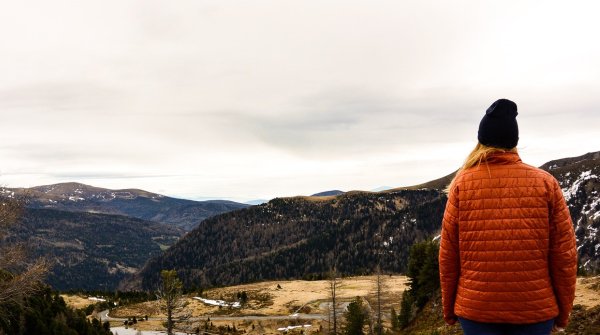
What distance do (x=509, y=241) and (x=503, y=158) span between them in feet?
2.99

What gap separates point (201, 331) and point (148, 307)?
→ 3772 centimetres

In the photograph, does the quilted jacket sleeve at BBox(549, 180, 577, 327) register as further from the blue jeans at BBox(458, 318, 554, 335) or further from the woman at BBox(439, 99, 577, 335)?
the blue jeans at BBox(458, 318, 554, 335)

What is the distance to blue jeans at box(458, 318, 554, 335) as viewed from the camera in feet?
15.4

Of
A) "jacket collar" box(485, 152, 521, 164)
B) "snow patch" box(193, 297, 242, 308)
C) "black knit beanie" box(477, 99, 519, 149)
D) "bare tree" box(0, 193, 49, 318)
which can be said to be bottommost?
"snow patch" box(193, 297, 242, 308)

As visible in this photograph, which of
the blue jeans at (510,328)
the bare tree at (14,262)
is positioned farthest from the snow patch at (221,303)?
the blue jeans at (510,328)

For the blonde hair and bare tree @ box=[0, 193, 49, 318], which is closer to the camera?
the blonde hair

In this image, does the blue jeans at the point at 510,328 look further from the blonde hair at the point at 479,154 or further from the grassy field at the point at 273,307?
the grassy field at the point at 273,307

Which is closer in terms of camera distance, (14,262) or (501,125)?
(501,125)

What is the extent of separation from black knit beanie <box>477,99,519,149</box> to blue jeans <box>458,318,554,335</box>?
197 cm

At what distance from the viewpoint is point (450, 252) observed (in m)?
5.05

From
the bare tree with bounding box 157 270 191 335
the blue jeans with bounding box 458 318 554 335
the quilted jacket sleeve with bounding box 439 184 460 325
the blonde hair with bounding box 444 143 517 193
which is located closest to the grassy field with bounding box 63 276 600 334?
the bare tree with bounding box 157 270 191 335

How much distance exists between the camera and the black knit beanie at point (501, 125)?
4.86m

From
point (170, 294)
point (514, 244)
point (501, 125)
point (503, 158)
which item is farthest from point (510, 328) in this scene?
point (170, 294)

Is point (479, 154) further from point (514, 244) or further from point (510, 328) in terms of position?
point (510, 328)
